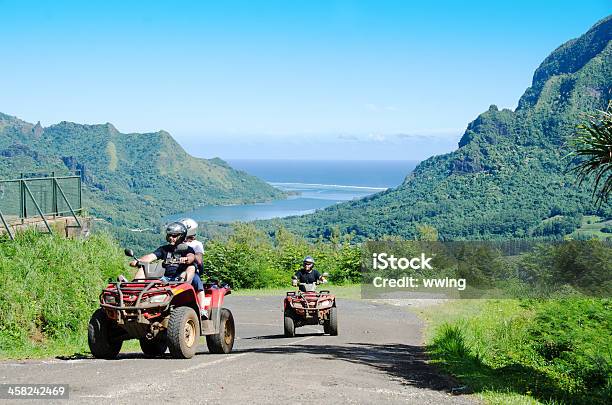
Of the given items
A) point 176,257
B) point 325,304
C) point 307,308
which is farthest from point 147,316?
point 325,304

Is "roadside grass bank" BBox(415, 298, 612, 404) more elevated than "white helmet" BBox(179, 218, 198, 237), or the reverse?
"white helmet" BBox(179, 218, 198, 237)

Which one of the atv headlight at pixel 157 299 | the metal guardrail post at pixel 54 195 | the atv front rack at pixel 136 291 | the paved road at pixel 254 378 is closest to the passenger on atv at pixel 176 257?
the atv front rack at pixel 136 291

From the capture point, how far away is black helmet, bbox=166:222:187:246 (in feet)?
32.9

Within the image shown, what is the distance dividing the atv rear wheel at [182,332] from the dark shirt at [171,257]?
0.67 metres

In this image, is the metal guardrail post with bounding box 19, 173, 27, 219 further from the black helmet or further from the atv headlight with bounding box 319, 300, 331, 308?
the black helmet

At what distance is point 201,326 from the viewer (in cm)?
1048

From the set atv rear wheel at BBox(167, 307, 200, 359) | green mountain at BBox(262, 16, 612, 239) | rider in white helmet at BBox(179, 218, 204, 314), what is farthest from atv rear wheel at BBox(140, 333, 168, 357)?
green mountain at BBox(262, 16, 612, 239)

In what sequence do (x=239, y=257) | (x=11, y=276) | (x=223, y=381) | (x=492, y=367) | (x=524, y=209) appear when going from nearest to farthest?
(x=223, y=381)
(x=492, y=367)
(x=11, y=276)
(x=239, y=257)
(x=524, y=209)

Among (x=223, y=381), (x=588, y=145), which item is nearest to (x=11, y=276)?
(x=223, y=381)

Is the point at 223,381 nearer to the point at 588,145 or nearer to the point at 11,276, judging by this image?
the point at 588,145

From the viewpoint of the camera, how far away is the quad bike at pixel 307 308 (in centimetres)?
1603

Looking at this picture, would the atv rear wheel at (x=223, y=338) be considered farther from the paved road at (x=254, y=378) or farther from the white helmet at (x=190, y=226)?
the white helmet at (x=190, y=226)

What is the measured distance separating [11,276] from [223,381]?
7842 millimetres

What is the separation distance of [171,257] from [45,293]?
493 cm
